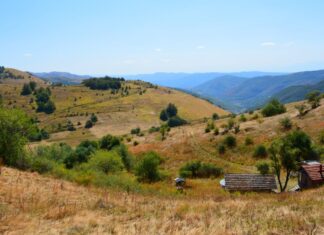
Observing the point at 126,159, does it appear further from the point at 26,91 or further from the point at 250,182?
the point at 26,91

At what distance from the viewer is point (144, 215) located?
11.8 m

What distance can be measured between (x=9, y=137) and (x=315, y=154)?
3898 centimetres

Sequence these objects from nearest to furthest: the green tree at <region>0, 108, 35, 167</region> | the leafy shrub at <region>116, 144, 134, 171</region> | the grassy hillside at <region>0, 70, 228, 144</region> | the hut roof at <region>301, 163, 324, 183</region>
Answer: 1. the green tree at <region>0, 108, 35, 167</region>
2. the hut roof at <region>301, 163, 324, 183</region>
3. the leafy shrub at <region>116, 144, 134, 171</region>
4. the grassy hillside at <region>0, 70, 228, 144</region>

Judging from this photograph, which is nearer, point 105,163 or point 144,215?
point 144,215

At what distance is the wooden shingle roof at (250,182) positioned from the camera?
1519 inches

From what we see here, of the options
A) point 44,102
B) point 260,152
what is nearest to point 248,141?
point 260,152

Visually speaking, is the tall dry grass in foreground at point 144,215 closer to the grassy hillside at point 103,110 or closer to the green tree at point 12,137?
the green tree at point 12,137

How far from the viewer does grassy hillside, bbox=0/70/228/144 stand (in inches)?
5443

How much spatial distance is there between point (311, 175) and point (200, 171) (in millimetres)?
25579

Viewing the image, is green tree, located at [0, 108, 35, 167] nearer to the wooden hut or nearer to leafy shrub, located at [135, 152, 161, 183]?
leafy shrub, located at [135, 152, 161, 183]

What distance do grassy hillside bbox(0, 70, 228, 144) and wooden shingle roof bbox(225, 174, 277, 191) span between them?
8582 centimetres

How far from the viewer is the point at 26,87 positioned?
198 m

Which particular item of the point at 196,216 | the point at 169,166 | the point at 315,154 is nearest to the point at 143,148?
the point at 169,166

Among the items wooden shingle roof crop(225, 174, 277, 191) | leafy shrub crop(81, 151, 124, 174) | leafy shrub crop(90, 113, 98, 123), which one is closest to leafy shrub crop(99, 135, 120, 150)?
leafy shrub crop(81, 151, 124, 174)
